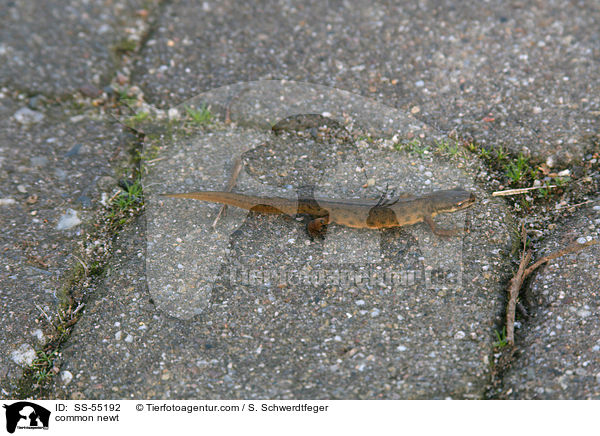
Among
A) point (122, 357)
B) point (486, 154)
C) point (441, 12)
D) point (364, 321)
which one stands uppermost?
point (441, 12)

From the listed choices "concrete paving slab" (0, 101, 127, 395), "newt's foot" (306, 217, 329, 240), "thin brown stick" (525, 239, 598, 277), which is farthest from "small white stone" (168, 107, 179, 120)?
"thin brown stick" (525, 239, 598, 277)

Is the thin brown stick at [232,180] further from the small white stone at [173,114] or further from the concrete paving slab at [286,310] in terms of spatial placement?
the small white stone at [173,114]

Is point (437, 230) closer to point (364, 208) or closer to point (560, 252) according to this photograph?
point (364, 208)

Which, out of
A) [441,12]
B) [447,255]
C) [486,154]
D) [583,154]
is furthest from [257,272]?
[441,12]

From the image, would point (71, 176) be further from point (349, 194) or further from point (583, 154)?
point (583, 154)
